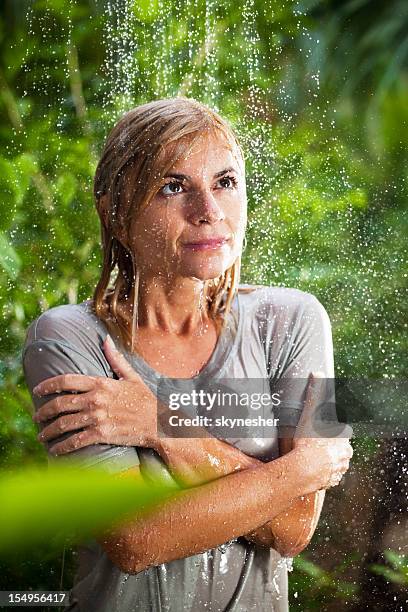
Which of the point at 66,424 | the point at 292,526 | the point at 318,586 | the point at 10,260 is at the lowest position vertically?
the point at 318,586

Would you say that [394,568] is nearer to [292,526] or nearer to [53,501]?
[292,526]

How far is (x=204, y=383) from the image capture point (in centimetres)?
72

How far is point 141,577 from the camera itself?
2.21ft

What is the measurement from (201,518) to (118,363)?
0.15 meters

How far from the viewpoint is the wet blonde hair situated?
0.69 meters

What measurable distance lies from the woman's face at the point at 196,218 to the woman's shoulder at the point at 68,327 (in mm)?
66

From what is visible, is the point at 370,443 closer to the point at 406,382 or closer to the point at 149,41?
the point at 406,382

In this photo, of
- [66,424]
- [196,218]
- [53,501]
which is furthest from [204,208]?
[53,501]

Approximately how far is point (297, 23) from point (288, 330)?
34cm

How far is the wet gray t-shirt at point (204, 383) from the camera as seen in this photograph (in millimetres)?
671

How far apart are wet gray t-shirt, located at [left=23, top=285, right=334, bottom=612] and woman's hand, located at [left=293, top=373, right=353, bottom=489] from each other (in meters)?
0.01

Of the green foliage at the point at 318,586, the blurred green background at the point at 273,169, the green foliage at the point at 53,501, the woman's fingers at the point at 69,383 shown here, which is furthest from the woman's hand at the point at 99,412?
the green foliage at the point at 53,501

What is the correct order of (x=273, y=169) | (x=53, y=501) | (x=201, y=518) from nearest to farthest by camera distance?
(x=53, y=501) < (x=201, y=518) < (x=273, y=169)

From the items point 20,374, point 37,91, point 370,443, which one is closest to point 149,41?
point 37,91
